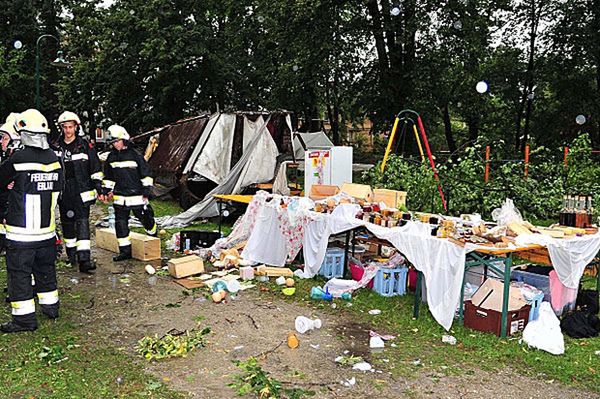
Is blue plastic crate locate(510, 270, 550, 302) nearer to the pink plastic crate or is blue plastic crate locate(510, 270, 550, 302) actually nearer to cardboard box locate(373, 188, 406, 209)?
the pink plastic crate

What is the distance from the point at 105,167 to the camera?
810 cm

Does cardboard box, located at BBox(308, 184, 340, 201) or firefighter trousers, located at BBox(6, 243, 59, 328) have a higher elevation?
cardboard box, located at BBox(308, 184, 340, 201)

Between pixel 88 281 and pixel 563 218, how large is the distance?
5868 mm

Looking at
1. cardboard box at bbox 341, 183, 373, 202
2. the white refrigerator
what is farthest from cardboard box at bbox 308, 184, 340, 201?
the white refrigerator

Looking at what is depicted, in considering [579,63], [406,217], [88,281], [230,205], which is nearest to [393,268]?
[406,217]

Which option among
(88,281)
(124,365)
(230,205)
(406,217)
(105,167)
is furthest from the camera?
(230,205)

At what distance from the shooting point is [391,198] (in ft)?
24.5

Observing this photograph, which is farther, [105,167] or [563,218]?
[105,167]

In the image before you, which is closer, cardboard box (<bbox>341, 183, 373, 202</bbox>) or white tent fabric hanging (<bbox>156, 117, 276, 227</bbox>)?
cardboard box (<bbox>341, 183, 373, 202</bbox>)

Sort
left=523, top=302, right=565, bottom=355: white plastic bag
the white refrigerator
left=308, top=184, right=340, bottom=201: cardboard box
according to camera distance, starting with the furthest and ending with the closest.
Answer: the white refrigerator < left=308, top=184, right=340, bottom=201: cardboard box < left=523, top=302, right=565, bottom=355: white plastic bag

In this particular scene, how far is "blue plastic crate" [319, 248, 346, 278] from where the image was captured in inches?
292

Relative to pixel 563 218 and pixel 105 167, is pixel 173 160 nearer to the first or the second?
pixel 105 167

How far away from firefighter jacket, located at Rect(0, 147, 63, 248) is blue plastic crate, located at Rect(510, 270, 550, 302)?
4870 mm

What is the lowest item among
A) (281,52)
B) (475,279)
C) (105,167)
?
(475,279)
